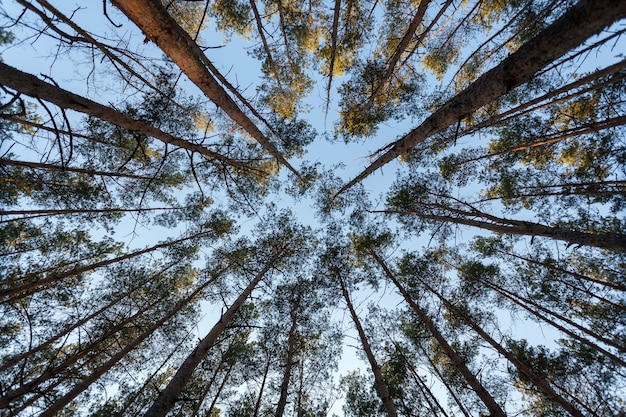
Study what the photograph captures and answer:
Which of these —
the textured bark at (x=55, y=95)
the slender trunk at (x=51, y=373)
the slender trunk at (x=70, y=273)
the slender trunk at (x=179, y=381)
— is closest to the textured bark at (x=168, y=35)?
the textured bark at (x=55, y=95)

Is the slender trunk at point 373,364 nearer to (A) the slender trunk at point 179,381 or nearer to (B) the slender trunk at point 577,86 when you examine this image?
(A) the slender trunk at point 179,381

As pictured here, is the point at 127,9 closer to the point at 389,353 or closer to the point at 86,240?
the point at 86,240

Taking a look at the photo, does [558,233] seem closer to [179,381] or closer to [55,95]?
[179,381]

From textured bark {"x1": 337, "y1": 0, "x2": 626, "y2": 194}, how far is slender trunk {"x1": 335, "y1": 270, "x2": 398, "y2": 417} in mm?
6408

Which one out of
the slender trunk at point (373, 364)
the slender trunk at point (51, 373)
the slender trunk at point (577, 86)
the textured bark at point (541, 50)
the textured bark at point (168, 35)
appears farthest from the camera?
the slender trunk at point (373, 364)

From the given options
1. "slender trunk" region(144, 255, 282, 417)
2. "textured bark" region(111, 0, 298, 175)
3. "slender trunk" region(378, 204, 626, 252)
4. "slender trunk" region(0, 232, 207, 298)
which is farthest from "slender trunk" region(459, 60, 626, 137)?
"slender trunk" region(0, 232, 207, 298)

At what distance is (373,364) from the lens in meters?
7.71

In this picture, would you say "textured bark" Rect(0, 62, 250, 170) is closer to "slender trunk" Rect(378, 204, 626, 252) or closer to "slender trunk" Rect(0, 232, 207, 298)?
"slender trunk" Rect(0, 232, 207, 298)

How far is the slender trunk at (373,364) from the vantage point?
253 inches

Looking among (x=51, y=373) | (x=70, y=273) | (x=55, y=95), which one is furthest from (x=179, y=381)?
(x=55, y=95)

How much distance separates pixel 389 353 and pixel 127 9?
11.8m

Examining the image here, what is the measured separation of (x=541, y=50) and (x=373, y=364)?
7852mm

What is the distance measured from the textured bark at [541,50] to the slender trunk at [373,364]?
6.41 metres

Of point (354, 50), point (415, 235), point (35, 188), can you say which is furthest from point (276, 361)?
point (354, 50)
